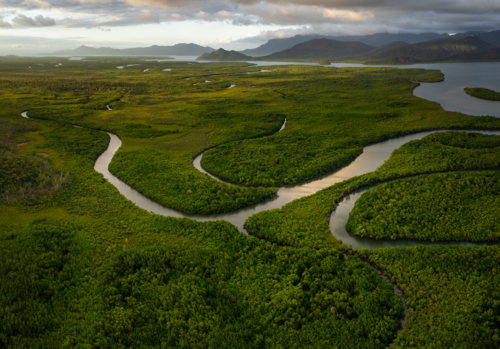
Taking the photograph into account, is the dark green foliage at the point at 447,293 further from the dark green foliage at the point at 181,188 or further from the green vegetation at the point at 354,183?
the dark green foliage at the point at 181,188

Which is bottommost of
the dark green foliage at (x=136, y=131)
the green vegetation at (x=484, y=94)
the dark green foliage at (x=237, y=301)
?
the dark green foliage at (x=237, y=301)

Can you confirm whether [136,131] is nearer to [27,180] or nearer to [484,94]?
[27,180]

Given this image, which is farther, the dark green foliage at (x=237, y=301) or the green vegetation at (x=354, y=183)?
the green vegetation at (x=354, y=183)

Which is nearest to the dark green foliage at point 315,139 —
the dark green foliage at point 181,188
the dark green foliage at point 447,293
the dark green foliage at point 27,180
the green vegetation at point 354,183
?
the dark green foliage at point 181,188

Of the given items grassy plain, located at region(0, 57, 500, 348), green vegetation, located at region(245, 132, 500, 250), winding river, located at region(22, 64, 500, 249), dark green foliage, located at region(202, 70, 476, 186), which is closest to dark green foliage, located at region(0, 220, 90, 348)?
grassy plain, located at region(0, 57, 500, 348)

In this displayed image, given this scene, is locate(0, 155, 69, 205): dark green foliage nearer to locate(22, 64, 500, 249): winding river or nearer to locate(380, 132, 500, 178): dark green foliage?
locate(22, 64, 500, 249): winding river

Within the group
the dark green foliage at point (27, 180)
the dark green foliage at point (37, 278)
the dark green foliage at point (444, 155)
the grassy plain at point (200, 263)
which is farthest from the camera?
the dark green foliage at point (444, 155)

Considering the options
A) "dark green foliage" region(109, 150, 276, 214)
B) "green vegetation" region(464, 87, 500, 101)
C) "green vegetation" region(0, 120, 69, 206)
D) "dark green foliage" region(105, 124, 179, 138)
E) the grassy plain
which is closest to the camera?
the grassy plain

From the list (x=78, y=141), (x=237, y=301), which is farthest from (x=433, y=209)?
(x=78, y=141)
